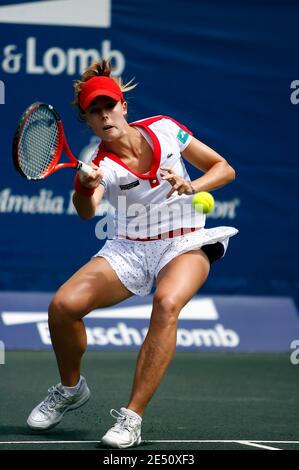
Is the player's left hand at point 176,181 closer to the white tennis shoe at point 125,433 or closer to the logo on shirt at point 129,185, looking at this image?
the logo on shirt at point 129,185

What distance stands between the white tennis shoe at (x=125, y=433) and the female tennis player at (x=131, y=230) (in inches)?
11.3

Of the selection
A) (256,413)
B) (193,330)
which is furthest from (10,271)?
(256,413)

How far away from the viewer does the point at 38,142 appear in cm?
492

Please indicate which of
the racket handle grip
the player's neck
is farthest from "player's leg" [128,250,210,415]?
the player's neck

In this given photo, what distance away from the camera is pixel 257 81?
857cm

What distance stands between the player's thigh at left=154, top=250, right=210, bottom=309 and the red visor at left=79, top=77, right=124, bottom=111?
31.5 inches

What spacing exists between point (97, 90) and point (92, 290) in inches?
35.6

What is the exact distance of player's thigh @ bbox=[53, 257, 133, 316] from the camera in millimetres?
4895

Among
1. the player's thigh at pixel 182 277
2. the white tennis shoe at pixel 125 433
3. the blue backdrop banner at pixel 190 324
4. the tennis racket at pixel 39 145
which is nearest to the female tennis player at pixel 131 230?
the player's thigh at pixel 182 277

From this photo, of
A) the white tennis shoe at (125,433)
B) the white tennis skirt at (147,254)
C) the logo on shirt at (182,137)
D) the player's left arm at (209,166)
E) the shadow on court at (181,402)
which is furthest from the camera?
the logo on shirt at (182,137)

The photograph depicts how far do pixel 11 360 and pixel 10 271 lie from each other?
0.83m

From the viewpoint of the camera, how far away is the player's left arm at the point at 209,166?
4984 mm

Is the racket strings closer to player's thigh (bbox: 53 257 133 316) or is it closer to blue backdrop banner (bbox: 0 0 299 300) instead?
player's thigh (bbox: 53 257 133 316)
